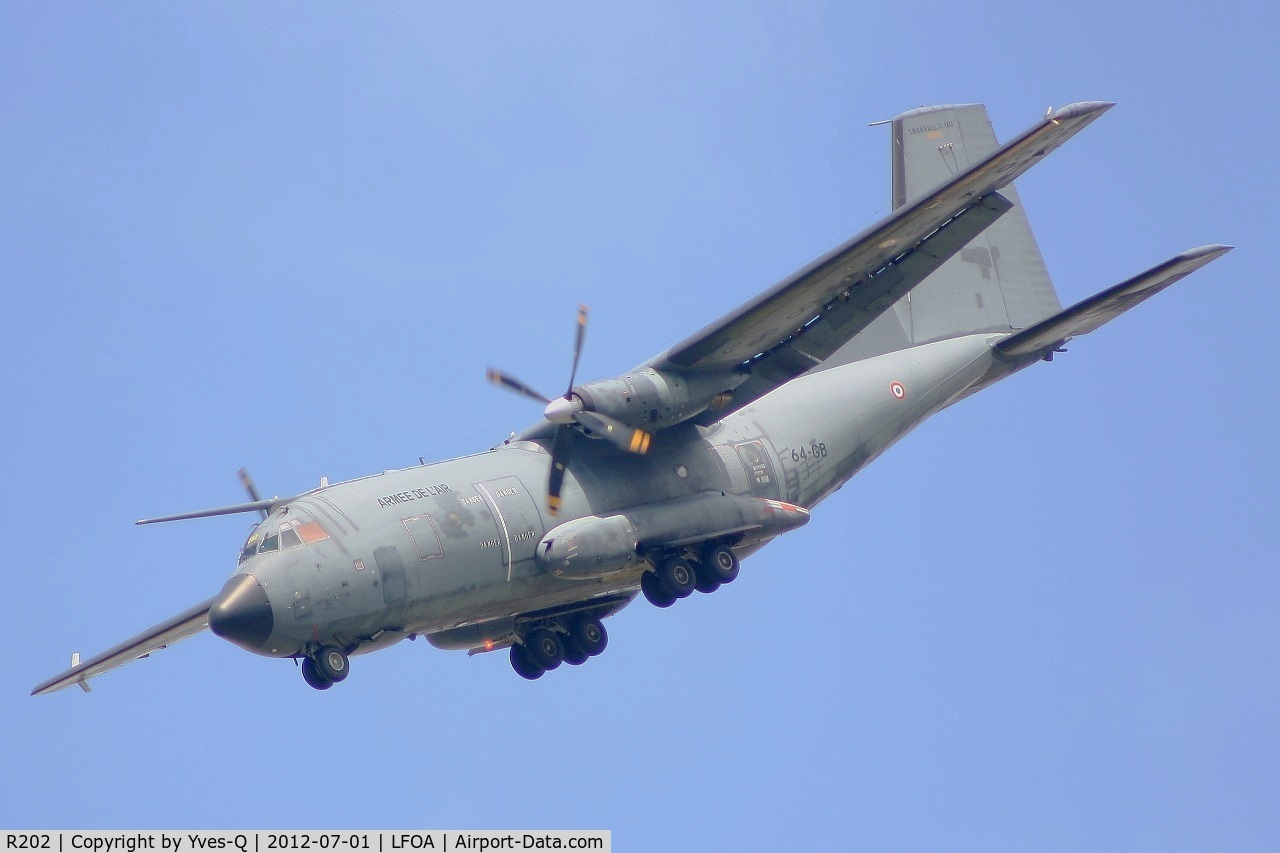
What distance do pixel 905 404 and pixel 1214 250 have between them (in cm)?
553

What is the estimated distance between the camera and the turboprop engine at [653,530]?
22.8 metres

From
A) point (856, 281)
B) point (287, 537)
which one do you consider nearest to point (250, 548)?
point (287, 537)

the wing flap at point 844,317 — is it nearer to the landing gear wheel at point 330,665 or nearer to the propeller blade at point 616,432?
the propeller blade at point 616,432

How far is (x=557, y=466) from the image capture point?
23.5m

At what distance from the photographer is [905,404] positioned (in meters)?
27.0

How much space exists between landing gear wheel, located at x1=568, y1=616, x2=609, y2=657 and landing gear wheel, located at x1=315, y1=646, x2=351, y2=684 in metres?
4.52

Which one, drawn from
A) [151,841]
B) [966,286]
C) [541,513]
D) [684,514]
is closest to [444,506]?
[541,513]

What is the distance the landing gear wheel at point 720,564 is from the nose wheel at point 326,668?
5.35m

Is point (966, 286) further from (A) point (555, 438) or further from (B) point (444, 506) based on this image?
(B) point (444, 506)

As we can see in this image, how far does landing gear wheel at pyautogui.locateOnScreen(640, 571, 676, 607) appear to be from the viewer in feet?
78.3

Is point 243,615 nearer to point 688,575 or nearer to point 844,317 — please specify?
point 688,575
